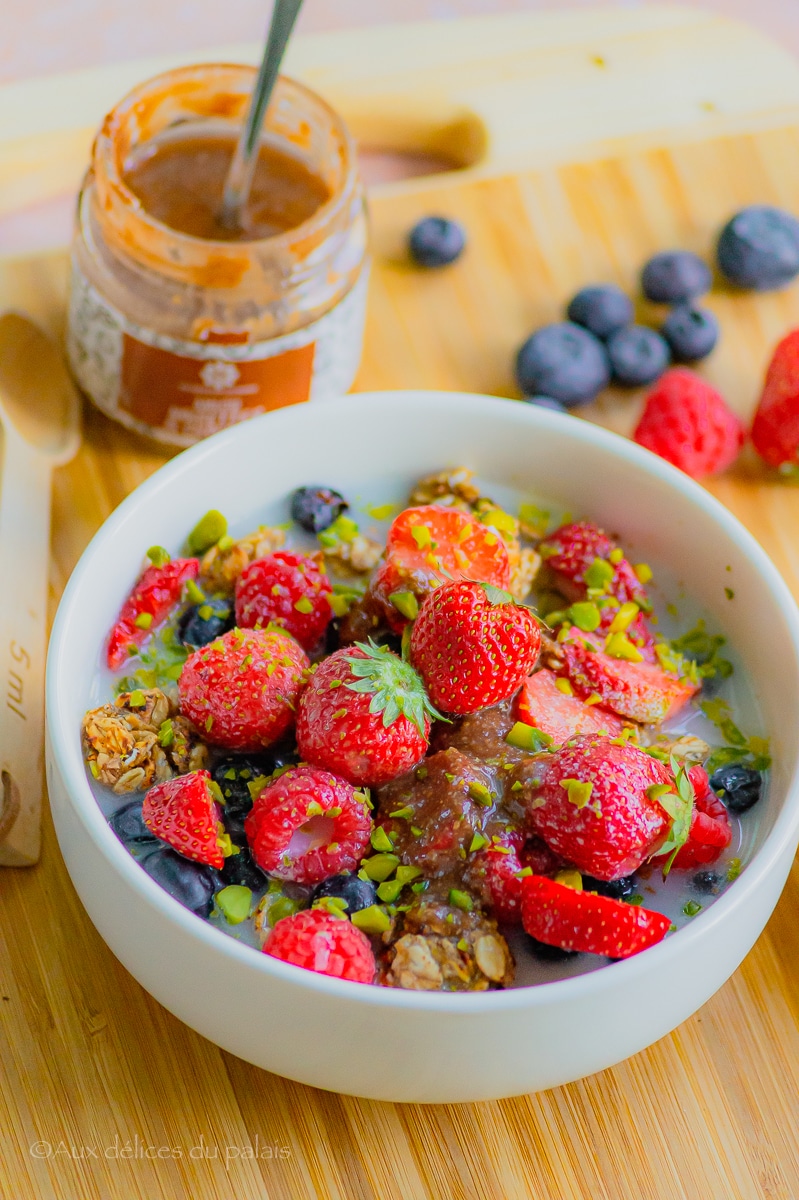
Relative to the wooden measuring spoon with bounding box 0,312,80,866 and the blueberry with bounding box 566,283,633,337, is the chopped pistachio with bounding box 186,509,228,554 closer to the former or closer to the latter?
the wooden measuring spoon with bounding box 0,312,80,866

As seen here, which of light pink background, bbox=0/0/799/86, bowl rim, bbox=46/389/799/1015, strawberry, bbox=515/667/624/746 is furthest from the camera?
light pink background, bbox=0/0/799/86

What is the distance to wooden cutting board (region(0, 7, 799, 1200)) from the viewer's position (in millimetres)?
1090

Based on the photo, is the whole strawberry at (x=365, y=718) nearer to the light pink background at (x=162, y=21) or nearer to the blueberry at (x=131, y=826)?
the blueberry at (x=131, y=826)

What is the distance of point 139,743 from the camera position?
1.11m

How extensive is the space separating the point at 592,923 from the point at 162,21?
7.18 feet

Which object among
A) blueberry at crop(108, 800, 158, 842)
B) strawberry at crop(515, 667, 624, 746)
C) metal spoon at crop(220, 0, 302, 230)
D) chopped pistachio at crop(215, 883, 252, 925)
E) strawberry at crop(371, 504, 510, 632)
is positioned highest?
metal spoon at crop(220, 0, 302, 230)

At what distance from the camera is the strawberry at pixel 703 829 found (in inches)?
42.7

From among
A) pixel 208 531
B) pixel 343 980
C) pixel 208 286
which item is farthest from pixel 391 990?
pixel 208 286

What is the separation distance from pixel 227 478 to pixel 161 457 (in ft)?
0.86

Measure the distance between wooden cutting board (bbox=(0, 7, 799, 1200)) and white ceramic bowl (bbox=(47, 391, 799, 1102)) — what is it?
0.06 m

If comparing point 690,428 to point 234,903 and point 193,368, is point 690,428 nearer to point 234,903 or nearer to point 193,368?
point 193,368

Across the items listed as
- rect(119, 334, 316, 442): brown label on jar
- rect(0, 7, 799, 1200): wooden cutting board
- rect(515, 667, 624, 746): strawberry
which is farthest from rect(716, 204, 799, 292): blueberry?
rect(515, 667, 624, 746): strawberry

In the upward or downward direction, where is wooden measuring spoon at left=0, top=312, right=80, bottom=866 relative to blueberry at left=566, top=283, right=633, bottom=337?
downward

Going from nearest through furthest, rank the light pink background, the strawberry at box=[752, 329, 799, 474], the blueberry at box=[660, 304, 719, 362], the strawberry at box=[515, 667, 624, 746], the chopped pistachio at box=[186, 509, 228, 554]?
the strawberry at box=[515, 667, 624, 746] < the chopped pistachio at box=[186, 509, 228, 554] < the strawberry at box=[752, 329, 799, 474] < the blueberry at box=[660, 304, 719, 362] < the light pink background
